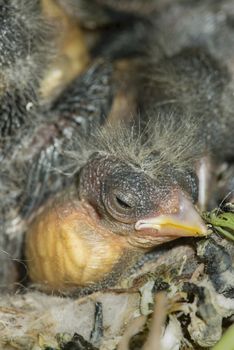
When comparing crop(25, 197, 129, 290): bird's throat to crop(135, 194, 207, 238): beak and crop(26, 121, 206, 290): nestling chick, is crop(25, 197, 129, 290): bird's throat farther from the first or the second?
crop(135, 194, 207, 238): beak

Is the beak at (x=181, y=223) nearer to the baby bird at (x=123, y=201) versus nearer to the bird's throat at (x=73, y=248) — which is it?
the baby bird at (x=123, y=201)

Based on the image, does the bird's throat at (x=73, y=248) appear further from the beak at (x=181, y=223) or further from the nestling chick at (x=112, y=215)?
the beak at (x=181, y=223)

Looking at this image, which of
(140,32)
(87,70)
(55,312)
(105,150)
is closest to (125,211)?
(105,150)

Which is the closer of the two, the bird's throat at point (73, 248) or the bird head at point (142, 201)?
the bird head at point (142, 201)

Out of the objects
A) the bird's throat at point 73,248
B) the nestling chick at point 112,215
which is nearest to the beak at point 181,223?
the nestling chick at point 112,215

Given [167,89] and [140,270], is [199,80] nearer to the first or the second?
[167,89]

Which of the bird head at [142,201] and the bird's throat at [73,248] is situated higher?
the bird head at [142,201]
